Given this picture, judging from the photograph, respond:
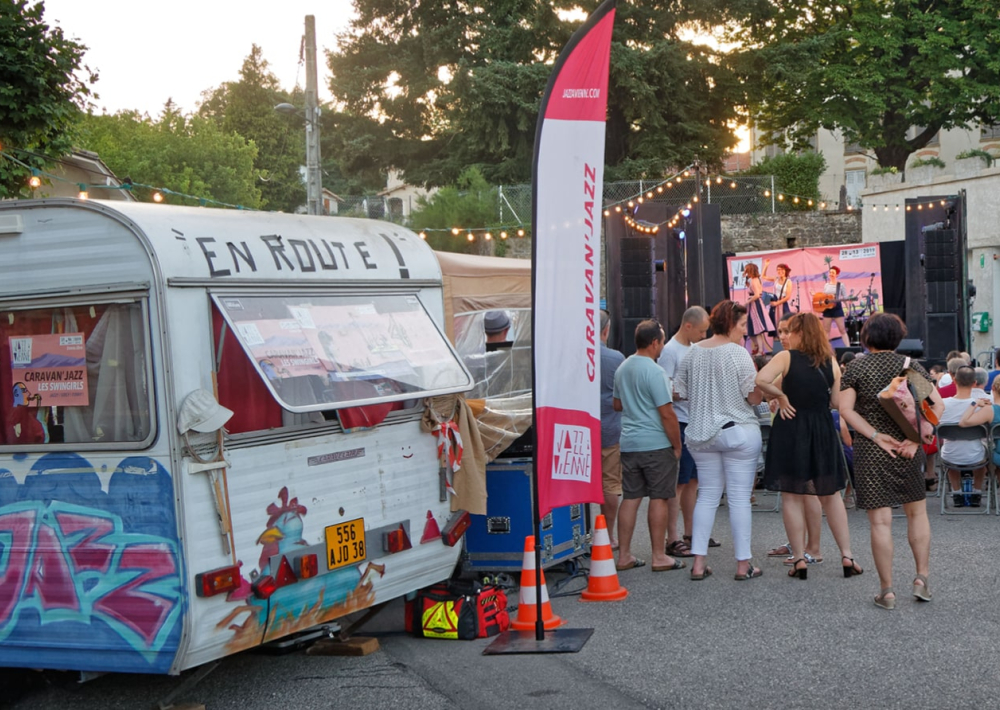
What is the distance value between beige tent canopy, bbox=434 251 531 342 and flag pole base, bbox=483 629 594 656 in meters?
3.26

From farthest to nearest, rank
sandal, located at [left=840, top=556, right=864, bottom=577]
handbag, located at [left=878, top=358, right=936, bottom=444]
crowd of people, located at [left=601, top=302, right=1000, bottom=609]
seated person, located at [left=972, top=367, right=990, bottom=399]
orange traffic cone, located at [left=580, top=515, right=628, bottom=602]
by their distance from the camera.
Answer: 1. seated person, located at [left=972, top=367, right=990, bottom=399]
2. sandal, located at [left=840, top=556, right=864, bottom=577]
3. orange traffic cone, located at [left=580, top=515, right=628, bottom=602]
4. crowd of people, located at [left=601, top=302, right=1000, bottom=609]
5. handbag, located at [left=878, top=358, right=936, bottom=444]

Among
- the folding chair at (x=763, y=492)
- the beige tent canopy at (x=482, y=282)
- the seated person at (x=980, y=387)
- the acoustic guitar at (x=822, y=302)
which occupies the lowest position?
the folding chair at (x=763, y=492)

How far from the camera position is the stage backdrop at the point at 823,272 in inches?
714

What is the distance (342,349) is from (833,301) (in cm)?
1221

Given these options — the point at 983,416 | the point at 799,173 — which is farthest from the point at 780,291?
the point at 799,173

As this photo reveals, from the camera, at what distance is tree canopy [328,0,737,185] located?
33375 mm

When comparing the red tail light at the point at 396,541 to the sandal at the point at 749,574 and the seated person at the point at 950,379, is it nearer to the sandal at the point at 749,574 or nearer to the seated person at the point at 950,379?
the sandal at the point at 749,574

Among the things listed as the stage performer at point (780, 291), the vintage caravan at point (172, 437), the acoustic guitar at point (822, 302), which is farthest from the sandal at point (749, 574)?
the stage performer at point (780, 291)

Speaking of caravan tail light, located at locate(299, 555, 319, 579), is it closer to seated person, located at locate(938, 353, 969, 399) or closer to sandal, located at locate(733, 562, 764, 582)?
sandal, located at locate(733, 562, 764, 582)

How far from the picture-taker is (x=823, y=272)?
18312 mm

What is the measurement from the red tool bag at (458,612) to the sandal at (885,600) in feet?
7.12

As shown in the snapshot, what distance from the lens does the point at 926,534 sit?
6.57 metres

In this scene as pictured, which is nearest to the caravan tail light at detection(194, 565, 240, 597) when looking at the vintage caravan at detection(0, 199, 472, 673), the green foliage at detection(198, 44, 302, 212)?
the vintage caravan at detection(0, 199, 472, 673)

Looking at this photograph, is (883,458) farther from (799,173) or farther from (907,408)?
(799,173)
